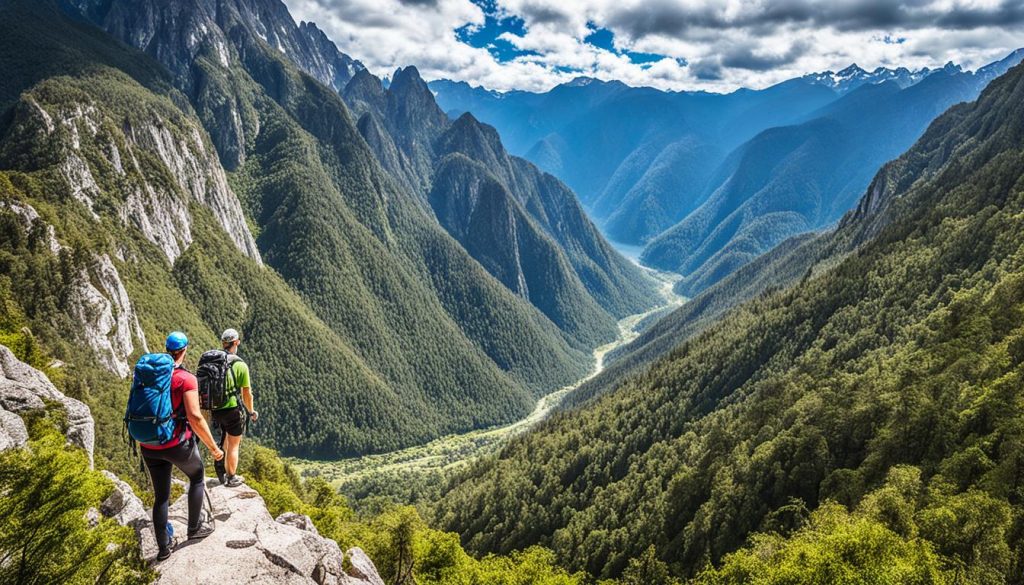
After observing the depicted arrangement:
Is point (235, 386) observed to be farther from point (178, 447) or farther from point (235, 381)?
point (178, 447)

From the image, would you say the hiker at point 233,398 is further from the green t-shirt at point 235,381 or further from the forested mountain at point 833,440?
the forested mountain at point 833,440

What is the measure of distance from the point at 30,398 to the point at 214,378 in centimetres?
2477

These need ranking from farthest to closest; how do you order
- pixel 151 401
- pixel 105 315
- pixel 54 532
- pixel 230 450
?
pixel 105 315 < pixel 230 450 < pixel 54 532 < pixel 151 401

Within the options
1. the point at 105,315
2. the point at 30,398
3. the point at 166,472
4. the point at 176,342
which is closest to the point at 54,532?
the point at 166,472

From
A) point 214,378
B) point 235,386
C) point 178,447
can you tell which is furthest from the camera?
point 235,386

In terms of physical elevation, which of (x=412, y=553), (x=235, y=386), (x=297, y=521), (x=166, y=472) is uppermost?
(x=235, y=386)

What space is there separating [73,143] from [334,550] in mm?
222013

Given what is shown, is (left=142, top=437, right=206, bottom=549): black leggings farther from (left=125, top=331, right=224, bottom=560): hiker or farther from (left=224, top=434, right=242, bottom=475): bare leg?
(left=224, top=434, right=242, bottom=475): bare leg

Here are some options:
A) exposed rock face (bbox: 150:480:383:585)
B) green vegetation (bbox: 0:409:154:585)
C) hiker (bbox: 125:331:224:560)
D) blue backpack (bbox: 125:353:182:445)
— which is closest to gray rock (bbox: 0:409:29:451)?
green vegetation (bbox: 0:409:154:585)

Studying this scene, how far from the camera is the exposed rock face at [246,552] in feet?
78.4

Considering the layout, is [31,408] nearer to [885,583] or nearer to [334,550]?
[334,550]

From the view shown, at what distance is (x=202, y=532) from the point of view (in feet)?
83.2

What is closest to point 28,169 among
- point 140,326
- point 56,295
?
point 140,326

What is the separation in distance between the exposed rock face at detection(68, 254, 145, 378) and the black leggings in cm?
13820
